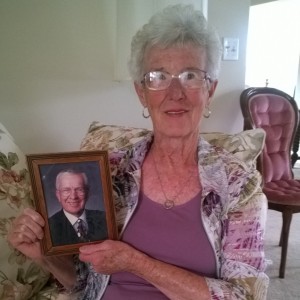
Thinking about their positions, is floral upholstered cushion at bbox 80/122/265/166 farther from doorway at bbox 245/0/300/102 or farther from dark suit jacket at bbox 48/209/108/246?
doorway at bbox 245/0/300/102

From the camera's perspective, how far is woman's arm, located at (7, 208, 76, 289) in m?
0.67

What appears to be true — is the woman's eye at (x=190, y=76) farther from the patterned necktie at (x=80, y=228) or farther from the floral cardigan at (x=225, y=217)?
the patterned necktie at (x=80, y=228)

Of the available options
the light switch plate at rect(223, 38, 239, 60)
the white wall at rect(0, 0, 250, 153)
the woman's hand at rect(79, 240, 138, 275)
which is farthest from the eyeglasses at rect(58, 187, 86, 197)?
the light switch plate at rect(223, 38, 239, 60)

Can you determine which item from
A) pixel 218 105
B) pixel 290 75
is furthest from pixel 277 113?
pixel 290 75

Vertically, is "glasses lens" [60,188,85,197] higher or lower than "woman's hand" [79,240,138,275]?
higher

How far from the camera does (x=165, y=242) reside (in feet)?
2.69

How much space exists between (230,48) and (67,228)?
140cm

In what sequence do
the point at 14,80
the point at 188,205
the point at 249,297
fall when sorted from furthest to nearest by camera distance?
1. the point at 14,80
2. the point at 188,205
3. the point at 249,297

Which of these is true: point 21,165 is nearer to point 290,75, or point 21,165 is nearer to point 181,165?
point 181,165

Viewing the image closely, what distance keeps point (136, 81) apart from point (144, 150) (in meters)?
0.22

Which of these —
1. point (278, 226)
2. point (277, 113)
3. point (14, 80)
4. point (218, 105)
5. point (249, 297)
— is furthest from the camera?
point (278, 226)

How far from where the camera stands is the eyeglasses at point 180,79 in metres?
0.85

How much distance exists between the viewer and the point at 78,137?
159 cm

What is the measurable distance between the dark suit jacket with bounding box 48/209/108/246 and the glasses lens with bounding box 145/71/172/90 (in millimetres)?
383
